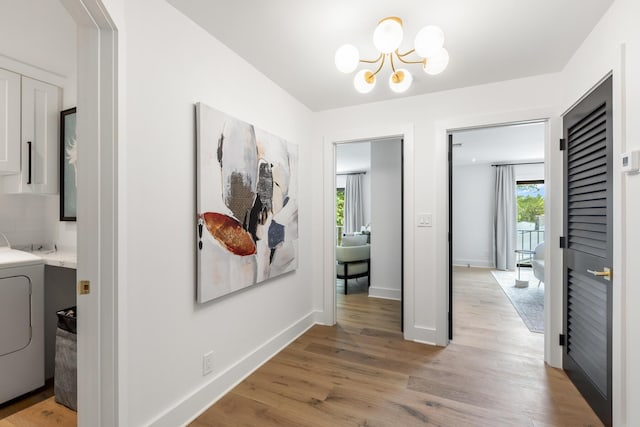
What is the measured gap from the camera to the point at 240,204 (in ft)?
7.13

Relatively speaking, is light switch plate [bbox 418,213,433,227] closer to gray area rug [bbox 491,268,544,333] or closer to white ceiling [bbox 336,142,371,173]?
gray area rug [bbox 491,268,544,333]

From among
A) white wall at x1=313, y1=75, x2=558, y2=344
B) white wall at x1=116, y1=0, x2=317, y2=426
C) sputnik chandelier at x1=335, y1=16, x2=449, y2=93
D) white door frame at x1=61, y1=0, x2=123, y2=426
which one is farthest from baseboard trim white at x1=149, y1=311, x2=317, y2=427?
sputnik chandelier at x1=335, y1=16, x2=449, y2=93

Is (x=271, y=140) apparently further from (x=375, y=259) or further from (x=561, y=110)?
(x=375, y=259)

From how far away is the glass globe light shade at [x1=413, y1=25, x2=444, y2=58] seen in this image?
1.53m

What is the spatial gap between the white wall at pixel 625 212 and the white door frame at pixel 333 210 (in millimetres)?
1500

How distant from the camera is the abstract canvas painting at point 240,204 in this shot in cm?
186

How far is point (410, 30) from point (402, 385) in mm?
2396

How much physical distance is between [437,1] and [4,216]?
3.43 m

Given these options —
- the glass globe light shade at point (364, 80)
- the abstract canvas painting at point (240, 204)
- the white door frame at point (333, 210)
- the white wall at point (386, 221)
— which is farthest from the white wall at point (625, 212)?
the white wall at point (386, 221)

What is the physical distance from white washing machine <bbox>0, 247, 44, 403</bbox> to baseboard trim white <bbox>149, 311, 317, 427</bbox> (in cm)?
122

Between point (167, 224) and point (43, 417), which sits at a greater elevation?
point (167, 224)

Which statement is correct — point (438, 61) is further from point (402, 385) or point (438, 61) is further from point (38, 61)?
point (38, 61)

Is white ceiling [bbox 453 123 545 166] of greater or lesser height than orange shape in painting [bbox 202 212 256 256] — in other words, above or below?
above

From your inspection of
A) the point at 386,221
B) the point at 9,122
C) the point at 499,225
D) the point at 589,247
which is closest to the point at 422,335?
the point at 589,247
